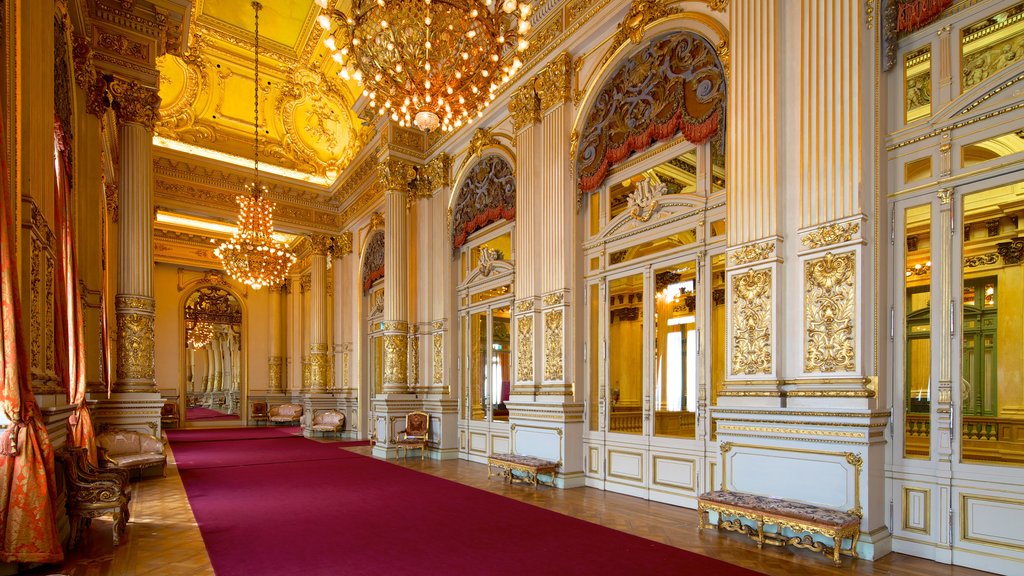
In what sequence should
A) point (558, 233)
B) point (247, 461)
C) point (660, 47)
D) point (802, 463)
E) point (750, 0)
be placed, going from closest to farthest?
point (802, 463) < point (750, 0) < point (660, 47) < point (558, 233) < point (247, 461)

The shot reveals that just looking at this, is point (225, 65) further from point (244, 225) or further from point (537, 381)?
point (537, 381)

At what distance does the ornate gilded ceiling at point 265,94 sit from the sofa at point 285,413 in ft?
22.4

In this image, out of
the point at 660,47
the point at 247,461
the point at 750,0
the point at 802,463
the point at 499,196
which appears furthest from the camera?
the point at 247,461

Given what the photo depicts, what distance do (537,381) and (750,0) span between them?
482cm

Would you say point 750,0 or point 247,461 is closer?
point 750,0

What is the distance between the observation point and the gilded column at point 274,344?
17828 mm

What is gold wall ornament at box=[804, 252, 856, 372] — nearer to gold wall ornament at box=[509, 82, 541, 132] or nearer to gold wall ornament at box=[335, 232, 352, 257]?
gold wall ornament at box=[509, 82, 541, 132]

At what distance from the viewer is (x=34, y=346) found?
3943 mm

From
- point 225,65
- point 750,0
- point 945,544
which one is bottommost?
point 945,544

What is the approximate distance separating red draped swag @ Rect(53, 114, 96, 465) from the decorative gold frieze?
5.12 meters

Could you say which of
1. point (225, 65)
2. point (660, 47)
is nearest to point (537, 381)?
point (660, 47)

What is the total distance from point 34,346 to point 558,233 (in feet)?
17.3

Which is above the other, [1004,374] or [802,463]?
[1004,374]

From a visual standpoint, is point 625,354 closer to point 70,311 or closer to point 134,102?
point 70,311
